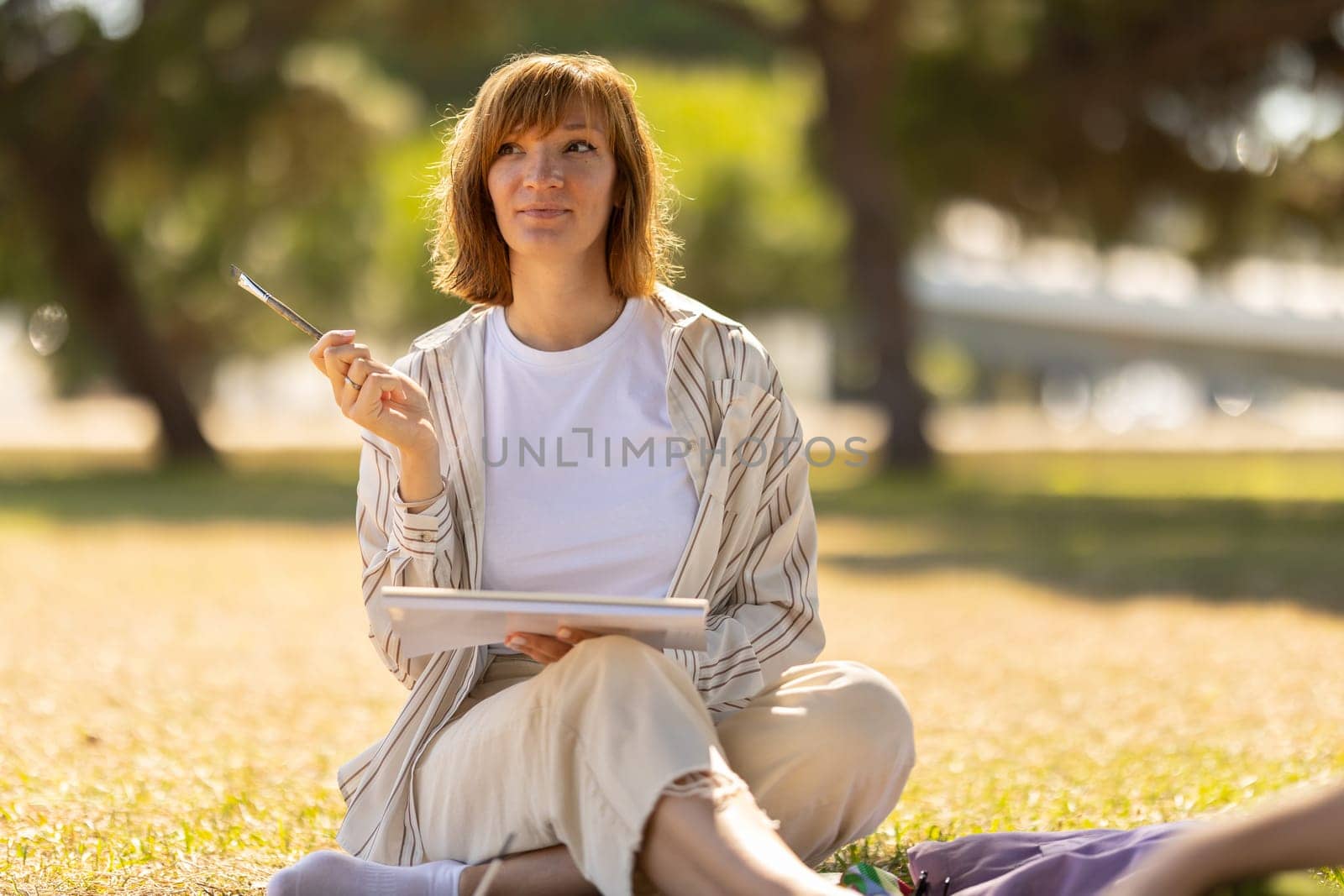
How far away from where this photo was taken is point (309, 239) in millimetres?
27359

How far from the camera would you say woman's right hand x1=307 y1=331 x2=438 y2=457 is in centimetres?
238

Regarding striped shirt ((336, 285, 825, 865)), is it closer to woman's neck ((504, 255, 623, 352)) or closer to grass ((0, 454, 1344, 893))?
woman's neck ((504, 255, 623, 352))

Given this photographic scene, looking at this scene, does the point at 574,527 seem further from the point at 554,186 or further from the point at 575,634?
the point at 554,186

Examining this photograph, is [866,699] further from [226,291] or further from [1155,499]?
[226,291]

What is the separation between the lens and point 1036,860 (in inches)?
95.3

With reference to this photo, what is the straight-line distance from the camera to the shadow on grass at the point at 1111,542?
7797 millimetres

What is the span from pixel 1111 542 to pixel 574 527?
767 centimetres

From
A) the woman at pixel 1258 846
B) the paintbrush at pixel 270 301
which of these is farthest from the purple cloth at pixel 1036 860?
the paintbrush at pixel 270 301

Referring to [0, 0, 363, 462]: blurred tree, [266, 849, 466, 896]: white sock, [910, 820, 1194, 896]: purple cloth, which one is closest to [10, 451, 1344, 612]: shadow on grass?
[0, 0, 363, 462]: blurred tree

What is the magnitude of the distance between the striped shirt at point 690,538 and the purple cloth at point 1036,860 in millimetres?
374

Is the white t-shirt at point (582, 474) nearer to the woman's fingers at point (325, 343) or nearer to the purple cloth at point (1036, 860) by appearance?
the woman's fingers at point (325, 343)

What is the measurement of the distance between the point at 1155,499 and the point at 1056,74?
365cm

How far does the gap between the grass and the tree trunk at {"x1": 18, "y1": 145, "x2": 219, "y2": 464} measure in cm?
434

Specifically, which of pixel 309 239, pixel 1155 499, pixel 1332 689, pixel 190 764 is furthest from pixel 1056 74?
pixel 309 239
